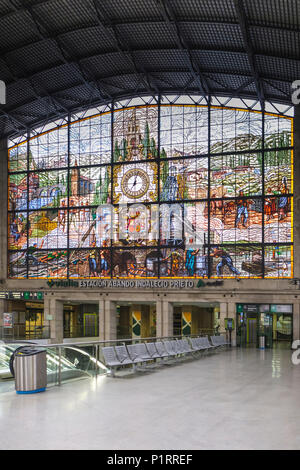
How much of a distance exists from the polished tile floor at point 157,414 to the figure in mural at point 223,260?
66.8 feet

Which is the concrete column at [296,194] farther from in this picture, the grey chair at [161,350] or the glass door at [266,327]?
the grey chair at [161,350]

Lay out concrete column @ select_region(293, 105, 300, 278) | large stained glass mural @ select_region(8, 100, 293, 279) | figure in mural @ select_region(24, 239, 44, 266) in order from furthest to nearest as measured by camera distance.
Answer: figure in mural @ select_region(24, 239, 44, 266) → large stained glass mural @ select_region(8, 100, 293, 279) → concrete column @ select_region(293, 105, 300, 278)

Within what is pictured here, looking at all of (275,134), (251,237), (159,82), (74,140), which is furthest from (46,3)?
(251,237)

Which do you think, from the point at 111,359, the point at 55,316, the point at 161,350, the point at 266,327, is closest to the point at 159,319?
the point at 266,327

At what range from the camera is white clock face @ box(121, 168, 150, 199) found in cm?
4000

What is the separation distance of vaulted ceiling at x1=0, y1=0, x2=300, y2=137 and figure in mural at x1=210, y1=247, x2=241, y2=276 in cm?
1123

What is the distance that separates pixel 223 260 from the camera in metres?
37.0

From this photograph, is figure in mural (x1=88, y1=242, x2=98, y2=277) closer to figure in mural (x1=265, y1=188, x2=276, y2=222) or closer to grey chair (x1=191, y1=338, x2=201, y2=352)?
figure in mural (x1=265, y1=188, x2=276, y2=222)

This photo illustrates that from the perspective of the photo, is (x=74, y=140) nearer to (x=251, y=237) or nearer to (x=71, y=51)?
(x=71, y=51)

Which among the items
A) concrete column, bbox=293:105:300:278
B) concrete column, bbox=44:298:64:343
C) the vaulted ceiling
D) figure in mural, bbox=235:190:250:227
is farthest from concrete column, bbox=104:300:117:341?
the vaulted ceiling

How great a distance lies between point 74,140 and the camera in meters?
42.5

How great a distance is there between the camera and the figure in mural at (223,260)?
121 feet

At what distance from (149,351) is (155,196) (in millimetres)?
21609

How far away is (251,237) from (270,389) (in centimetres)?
2274
